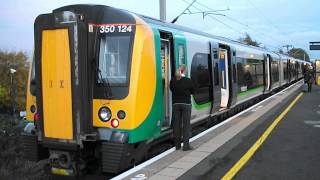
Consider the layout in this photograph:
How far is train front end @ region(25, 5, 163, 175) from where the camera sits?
763 centimetres

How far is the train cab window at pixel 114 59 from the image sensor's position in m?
7.90

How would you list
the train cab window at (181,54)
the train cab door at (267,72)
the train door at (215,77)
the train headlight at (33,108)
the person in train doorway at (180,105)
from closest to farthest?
1. the train headlight at (33,108)
2. the person in train doorway at (180,105)
3. the train cab window at (181,54)
4. the train door at (215,77)
5. the train cab door at (267,72)

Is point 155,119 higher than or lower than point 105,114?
lower

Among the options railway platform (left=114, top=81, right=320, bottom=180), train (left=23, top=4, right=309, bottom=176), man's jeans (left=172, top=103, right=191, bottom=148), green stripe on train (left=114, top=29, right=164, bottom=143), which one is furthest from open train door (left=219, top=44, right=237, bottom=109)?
train (left=23, top=4, right=309, bottom=176)

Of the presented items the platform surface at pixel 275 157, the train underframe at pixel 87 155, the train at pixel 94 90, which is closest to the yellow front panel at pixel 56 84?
the train at pixel 94 90

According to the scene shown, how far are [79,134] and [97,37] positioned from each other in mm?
1689

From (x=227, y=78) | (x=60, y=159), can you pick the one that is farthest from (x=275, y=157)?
(x=227, y=78)

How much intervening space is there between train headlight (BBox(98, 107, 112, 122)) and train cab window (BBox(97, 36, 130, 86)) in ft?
1.45

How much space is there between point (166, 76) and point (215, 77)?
414cm

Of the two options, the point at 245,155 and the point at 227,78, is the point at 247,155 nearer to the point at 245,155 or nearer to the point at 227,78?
the point at 245,155

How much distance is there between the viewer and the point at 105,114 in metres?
7.92

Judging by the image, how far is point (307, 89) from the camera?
30.5m

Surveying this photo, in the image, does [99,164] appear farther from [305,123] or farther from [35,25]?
[305,123]

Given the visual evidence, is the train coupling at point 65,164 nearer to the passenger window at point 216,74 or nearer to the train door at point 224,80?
the passenger window at point 216,74
